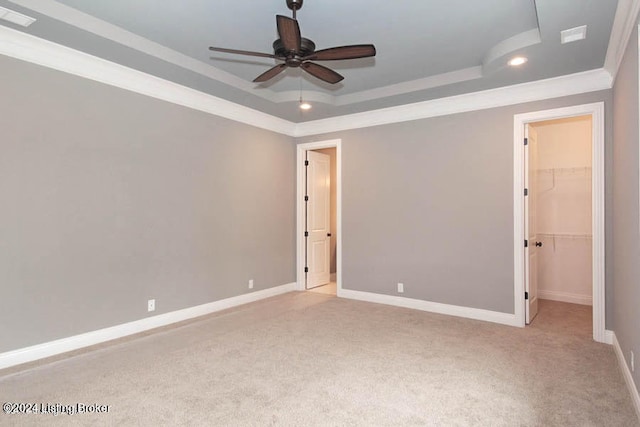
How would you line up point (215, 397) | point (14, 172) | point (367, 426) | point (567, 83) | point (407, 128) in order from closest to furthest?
point (367, 426) < point (215, 397) < point (14, 172) < point (567, 83) < point (407, 128)

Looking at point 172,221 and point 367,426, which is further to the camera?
point 172,221

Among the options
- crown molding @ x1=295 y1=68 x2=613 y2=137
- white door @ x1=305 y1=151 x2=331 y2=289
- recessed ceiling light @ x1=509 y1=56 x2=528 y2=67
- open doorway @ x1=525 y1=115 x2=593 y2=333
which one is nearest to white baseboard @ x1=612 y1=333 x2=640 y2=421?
open doorway @ x1=525 y1=115 x2=593 y2=333

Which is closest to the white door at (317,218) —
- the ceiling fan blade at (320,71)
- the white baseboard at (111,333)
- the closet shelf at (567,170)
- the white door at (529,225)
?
the white baseboard at (111,333)

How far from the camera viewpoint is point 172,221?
13.4 feet

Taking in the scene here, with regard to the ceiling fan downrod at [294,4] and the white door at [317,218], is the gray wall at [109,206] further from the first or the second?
the ceiling fan downrod at [294,4]

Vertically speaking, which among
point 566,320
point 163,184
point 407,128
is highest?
point 407,128

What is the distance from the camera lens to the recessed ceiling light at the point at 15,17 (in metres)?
2.52

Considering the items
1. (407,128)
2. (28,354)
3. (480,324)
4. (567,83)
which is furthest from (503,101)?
(28,354)

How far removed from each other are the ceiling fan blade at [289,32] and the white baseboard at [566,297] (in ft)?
17.1

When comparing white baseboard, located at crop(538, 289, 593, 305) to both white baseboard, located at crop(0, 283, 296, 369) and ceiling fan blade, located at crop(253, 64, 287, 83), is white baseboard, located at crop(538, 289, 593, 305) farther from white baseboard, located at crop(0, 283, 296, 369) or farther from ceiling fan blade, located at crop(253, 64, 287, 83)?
ceiling fan blade, located at crop(253, 64, 287, 83)

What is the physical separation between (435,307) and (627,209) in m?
2.47

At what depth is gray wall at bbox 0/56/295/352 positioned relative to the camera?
116 inches

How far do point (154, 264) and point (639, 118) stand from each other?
4329 mm

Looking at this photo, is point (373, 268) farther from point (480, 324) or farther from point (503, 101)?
point (503, 101)
